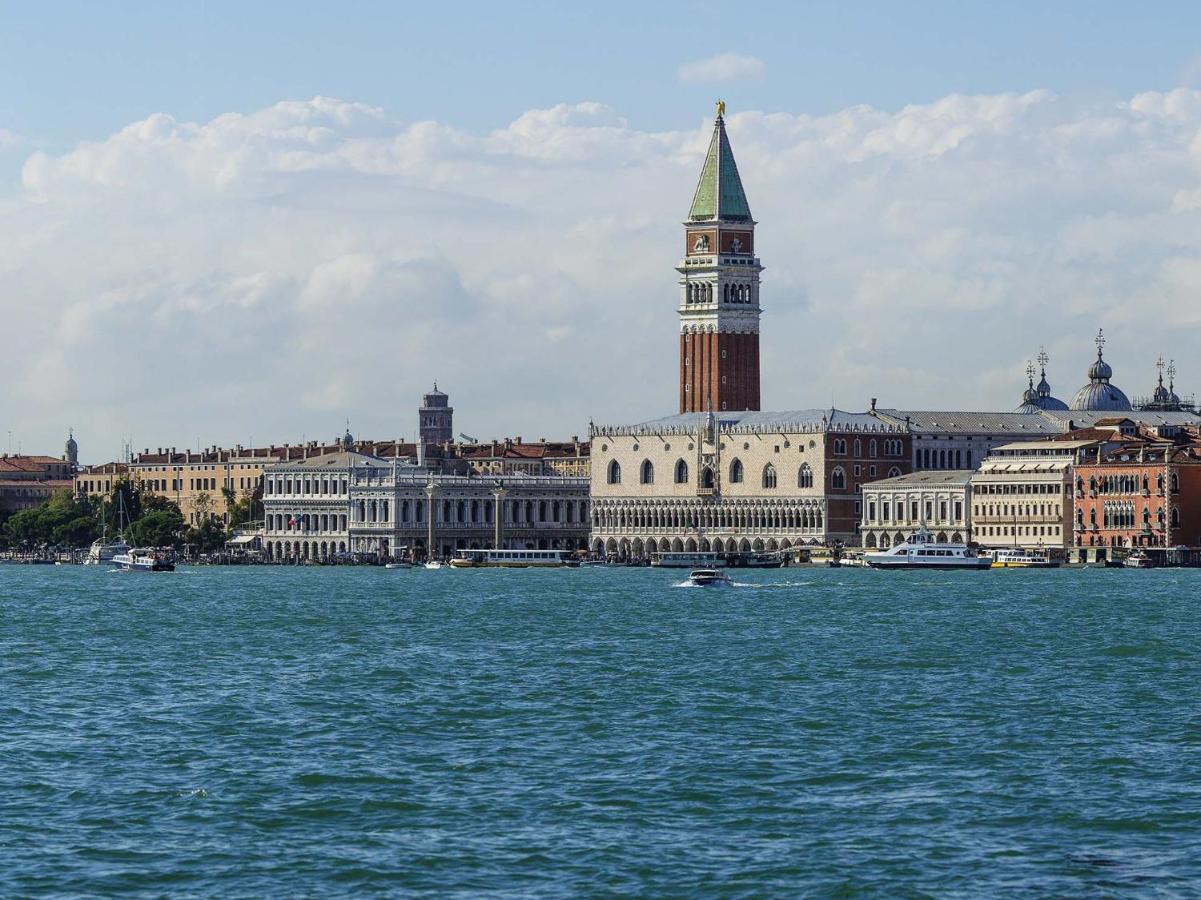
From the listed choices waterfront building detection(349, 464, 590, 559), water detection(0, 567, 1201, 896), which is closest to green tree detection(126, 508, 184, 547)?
waterfront building detection(349, 464, 590, 559)

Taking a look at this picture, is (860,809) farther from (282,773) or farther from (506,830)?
(282,773)

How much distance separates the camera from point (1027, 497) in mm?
135625

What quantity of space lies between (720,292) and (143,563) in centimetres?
4552

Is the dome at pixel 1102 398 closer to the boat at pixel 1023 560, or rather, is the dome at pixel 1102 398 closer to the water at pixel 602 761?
the boat at pixel 1023 560

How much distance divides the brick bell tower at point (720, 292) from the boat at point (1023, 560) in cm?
3339

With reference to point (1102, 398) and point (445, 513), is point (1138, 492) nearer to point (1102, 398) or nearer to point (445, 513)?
point (1102, 398)

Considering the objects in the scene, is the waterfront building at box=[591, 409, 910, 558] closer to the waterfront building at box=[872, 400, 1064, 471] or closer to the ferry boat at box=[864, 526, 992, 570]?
the waterfront building at box=[872, 400, 1064, 471]

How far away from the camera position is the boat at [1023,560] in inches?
4958

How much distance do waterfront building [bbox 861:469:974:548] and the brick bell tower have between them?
57.8 feet

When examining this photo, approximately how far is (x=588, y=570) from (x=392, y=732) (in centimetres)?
9986

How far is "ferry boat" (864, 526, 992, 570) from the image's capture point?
11944cm

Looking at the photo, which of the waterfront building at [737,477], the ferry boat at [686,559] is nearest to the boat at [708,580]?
the ferry boat at [686,559]

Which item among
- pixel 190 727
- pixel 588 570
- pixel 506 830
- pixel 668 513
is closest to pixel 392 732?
pixel 190 727

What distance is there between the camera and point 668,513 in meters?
154
